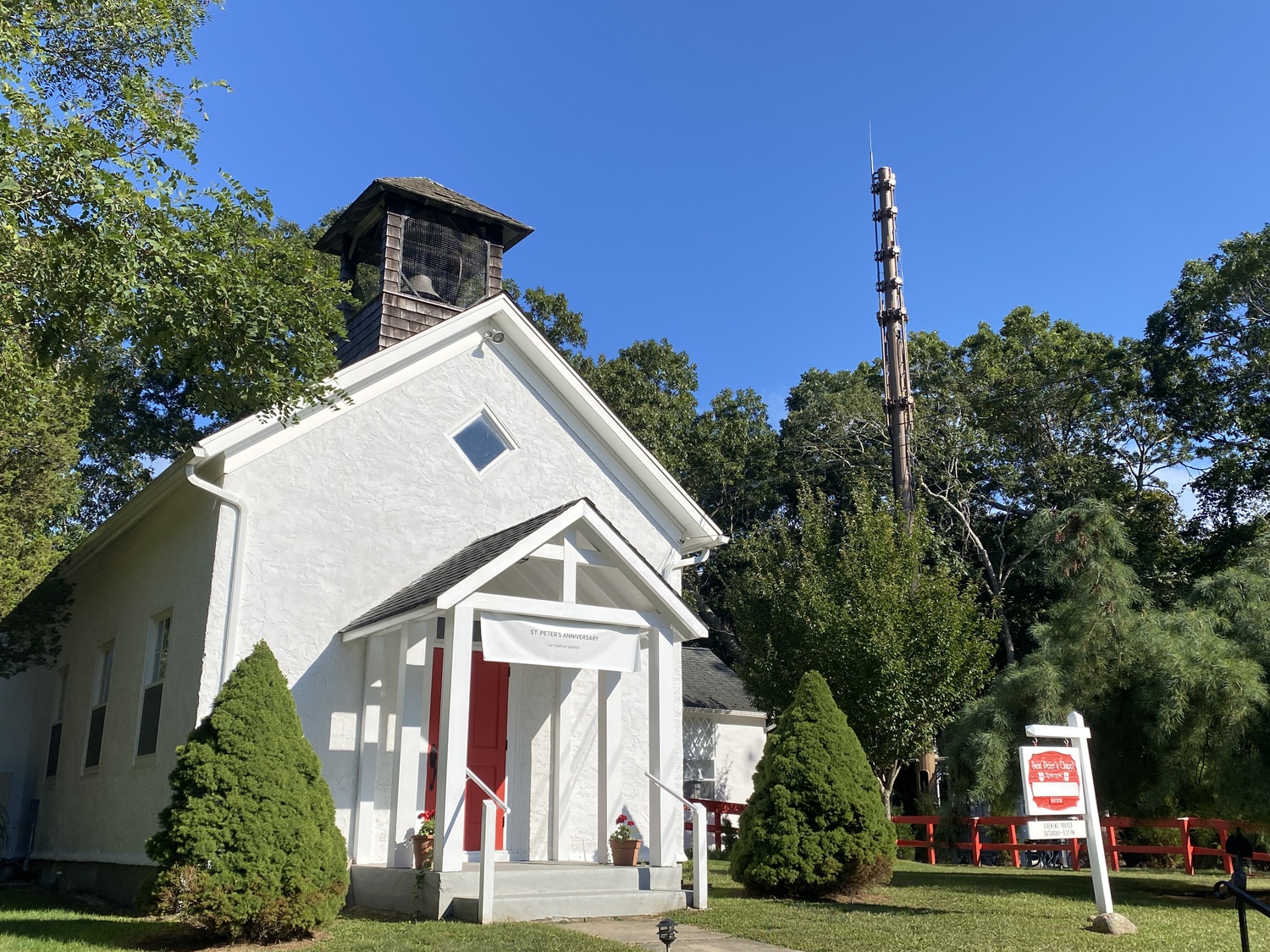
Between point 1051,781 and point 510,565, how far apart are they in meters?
5.62

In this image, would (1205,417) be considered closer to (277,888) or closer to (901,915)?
(901,915)

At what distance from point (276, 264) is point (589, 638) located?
492 cm

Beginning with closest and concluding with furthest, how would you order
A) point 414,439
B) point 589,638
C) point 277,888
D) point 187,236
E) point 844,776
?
point 277,888 → point 187,236 → point 589,638 → point 844,776 → point 414,439

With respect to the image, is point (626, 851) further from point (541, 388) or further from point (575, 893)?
point (541, 388)

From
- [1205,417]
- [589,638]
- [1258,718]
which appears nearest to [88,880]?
[589,638]

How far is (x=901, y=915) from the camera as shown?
991 cm

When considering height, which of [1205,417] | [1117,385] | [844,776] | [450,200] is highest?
[1117,385]

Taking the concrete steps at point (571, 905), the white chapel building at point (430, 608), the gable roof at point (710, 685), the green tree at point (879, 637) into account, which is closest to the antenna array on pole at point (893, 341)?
the green tree at point (879, 637)

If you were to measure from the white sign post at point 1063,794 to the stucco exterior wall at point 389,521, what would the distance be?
4.93 metres

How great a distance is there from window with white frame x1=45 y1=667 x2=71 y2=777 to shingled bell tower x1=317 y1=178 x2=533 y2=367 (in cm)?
737

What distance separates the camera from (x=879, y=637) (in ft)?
68.7

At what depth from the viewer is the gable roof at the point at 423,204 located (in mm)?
14930

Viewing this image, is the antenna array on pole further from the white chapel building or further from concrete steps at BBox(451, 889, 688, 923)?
concrete steps at BBox(451, 889, 688, 923)

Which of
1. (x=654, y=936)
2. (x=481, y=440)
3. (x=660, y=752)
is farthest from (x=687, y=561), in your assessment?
(x=654, y=936)
